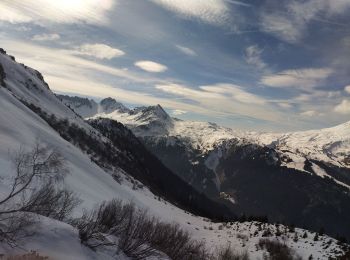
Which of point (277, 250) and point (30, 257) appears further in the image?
point (277, 250)

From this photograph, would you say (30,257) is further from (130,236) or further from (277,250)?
(277,250)

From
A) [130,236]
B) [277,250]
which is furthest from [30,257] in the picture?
[277,250]

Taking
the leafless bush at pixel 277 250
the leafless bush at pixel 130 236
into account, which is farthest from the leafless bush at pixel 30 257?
the leafless bush at pixel 277 250

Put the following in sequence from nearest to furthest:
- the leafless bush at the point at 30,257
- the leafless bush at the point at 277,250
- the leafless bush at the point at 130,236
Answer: the leafless bush at the point at 30,257, the leafless bush at the point at 130,236, the leafless bush at the point at 277,250

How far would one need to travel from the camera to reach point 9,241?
14102 mm

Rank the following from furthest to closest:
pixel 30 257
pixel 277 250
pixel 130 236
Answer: pixel 277 250 < pixel 130 236 < pixel 30 257

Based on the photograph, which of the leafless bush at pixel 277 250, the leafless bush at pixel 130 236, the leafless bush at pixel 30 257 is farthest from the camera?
the leafless bush at pixel 277 250

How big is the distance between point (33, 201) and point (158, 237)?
31.6 feet

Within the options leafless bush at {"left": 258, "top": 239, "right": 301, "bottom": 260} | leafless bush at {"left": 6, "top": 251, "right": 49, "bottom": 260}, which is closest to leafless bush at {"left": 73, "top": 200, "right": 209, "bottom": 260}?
leafless bush at {"left": 6, "top": 251, "right": 49, "bottom": 260}

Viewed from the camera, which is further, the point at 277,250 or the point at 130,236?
the point at 277,250

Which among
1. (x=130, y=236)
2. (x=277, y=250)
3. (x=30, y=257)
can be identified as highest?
(x=30, y=257)

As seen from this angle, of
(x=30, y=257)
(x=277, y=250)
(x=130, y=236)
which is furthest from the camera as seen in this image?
(x=277, y=250)

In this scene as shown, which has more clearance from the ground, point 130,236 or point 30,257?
point 30,257

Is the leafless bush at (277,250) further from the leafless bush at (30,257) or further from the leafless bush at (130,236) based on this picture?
the leafless bush at (30,257)
